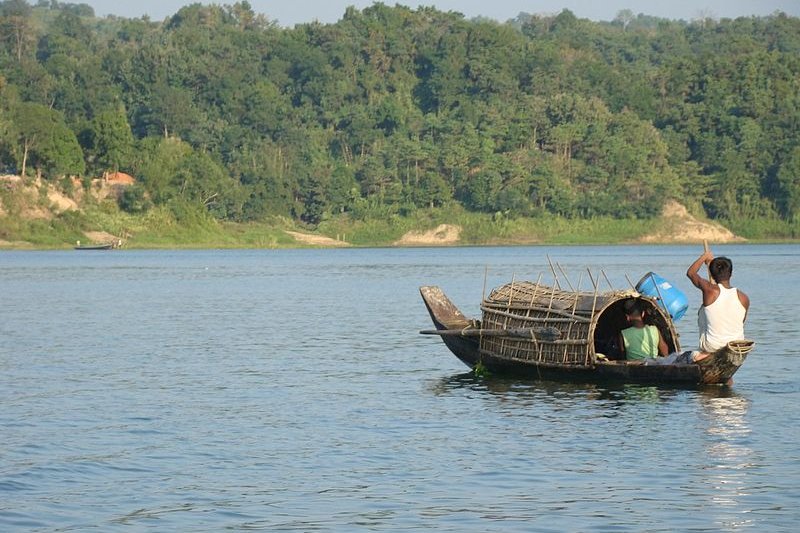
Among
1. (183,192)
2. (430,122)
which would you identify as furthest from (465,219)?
(183,192)

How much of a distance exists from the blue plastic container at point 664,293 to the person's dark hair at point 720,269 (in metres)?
2.99

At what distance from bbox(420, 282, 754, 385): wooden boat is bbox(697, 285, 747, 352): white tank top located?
0.57ft

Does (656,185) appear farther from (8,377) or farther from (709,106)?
(8,377)

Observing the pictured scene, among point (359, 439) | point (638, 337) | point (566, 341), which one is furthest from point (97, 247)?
point (359, 439)

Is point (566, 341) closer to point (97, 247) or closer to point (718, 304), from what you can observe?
point (718, 304)

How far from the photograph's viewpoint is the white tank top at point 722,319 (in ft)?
75.4

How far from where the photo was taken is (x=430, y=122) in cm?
14675

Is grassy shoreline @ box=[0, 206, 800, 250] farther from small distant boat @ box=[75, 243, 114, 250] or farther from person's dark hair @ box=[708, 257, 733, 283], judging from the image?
person's dark hair @ box=[708, 257, 733, 283]

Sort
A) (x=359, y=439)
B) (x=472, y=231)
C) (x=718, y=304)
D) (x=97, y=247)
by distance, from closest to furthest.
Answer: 1. (x=359, y=439)
2. (x=718, y=304)
3. (x=97, y=247)
4. (x=472, y=231)

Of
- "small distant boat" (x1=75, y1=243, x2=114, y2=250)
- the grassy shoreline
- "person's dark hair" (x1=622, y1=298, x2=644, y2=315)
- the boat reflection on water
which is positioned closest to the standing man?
the boat reflection on water

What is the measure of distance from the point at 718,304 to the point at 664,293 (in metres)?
3.10

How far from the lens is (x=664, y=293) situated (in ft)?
85.6

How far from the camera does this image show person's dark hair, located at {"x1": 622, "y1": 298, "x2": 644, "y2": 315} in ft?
83.0

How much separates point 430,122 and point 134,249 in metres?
38.8
